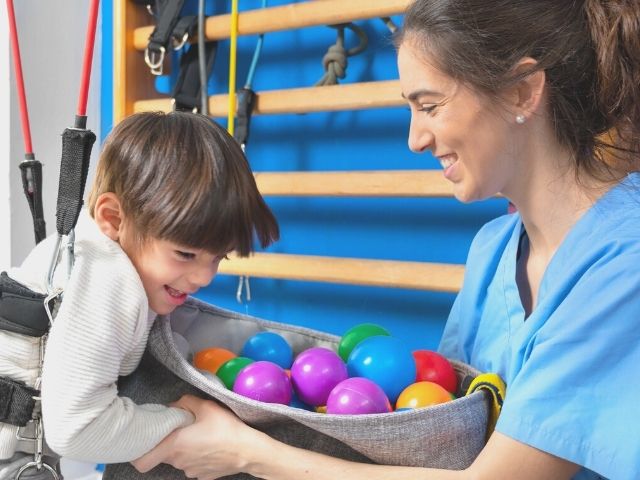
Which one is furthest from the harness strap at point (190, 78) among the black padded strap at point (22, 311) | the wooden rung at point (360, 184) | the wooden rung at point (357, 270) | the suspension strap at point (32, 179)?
the black padded strap at point (22, 311)

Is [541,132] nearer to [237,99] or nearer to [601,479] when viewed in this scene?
[601,479]

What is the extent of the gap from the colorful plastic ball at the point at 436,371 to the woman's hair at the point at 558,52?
364mm

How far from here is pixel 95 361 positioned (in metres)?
0.85

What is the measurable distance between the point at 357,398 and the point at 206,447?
0.20 meters

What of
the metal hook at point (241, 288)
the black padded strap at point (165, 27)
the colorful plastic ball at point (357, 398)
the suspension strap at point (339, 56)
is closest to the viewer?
the colorful plastic ball at point (357, 398)

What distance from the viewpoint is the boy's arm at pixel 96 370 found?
2.73 ft

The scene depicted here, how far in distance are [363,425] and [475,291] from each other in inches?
17.4

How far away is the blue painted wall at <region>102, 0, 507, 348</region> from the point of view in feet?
5.34

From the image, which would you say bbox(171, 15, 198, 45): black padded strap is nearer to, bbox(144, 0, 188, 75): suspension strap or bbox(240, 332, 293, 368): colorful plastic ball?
bbox(144, 0, 188, 75): suspension strap

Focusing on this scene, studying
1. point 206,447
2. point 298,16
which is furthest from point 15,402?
point 298,16

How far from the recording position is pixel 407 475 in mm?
840

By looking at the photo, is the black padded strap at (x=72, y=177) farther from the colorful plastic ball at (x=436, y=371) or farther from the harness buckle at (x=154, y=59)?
the harness buckle at (x=154, y=59)

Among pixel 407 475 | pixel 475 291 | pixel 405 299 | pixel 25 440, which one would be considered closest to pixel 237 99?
pixel 405 299

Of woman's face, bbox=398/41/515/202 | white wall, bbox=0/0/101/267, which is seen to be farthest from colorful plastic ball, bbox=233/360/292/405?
white wall, bbox=0/0/101/267
